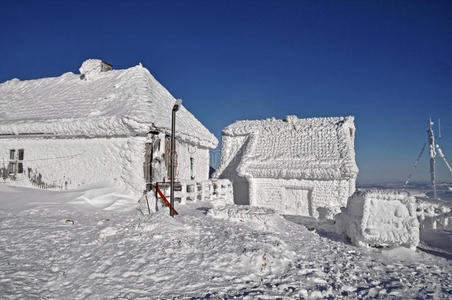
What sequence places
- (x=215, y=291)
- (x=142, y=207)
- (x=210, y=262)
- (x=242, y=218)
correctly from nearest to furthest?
(x=215, y=291) → (x=210, y=262) → (x=242, y=218) → (x=142, y=207)

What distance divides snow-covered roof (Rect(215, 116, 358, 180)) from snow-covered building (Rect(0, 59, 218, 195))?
3.89m

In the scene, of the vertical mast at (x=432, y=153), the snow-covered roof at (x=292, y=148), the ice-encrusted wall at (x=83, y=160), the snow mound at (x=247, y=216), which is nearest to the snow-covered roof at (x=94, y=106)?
the ice-encrusted wall at (x=83, y=160)

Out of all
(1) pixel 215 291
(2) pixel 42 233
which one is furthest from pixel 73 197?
(1) pixel 215 291

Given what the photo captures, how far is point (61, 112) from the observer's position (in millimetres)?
12617

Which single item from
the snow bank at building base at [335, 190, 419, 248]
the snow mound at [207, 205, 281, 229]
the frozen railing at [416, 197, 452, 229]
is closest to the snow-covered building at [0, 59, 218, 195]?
the snow mound at [207, 205, 281, 229]

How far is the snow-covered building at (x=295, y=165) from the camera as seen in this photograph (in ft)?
47.1

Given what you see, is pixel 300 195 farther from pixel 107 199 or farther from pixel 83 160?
pixel 83 160

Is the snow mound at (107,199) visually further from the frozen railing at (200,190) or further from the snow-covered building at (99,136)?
the frozen railing at (200,190)

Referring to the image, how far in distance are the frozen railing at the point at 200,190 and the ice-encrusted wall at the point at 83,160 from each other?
144 centimetres

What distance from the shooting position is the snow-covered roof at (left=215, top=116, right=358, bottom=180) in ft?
48.0

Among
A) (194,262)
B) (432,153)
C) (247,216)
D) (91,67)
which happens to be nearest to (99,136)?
(91,67)

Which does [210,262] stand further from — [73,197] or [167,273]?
[73,197]

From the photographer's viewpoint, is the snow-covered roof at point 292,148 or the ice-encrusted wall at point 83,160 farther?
the snow-covered roof at point 292,148

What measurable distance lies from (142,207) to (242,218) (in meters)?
3.67
